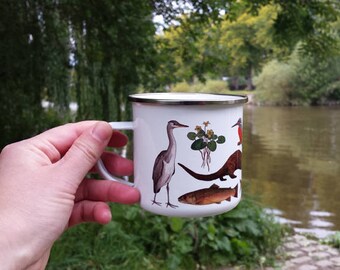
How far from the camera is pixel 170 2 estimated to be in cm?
258

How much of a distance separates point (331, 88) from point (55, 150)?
10.2m

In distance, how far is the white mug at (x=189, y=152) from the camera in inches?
33.2

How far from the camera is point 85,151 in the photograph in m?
0.92

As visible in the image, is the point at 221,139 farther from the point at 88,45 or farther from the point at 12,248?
the point at 88,45

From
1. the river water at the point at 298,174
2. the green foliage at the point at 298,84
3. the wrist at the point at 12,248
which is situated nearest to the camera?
the wrist at the point at 12,248

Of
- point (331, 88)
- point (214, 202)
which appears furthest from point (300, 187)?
point (331, 88)

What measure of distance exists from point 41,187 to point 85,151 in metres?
0.12

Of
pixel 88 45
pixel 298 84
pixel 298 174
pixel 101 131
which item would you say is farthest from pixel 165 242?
pixel 298 84

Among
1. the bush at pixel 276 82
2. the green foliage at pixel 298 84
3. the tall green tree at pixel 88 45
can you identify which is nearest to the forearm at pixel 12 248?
the tall green tree at pixel 88 45

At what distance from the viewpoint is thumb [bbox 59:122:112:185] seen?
0.90 metres

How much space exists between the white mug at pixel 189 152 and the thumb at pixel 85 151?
0.08m

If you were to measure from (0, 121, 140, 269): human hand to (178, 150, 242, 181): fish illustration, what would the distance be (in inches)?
6.4

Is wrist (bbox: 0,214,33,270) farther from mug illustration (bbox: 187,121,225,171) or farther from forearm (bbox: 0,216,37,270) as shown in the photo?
mug illustration (bbox: 187,121,225,171)

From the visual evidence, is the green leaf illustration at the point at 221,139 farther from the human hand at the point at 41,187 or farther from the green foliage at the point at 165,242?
the green foliage at the point at 165,242
